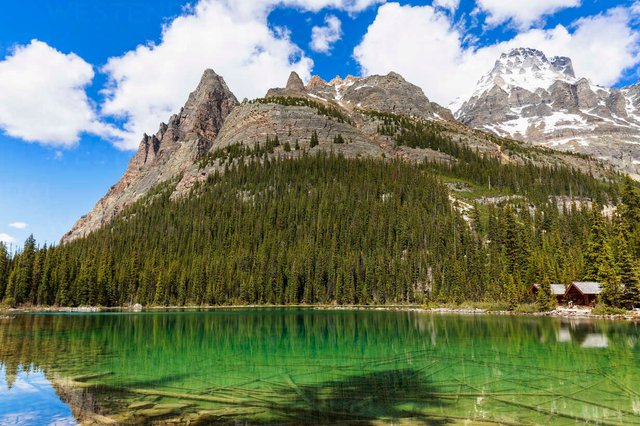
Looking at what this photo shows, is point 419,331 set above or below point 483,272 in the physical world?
below

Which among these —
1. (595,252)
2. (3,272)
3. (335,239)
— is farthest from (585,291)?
(3,272)

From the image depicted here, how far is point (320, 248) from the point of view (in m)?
132

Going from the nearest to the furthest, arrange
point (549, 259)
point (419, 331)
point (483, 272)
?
1. point (419, 331)
2. point (549, 259)
3. point (483, 272)

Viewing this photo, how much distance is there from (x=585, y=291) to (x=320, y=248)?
76680mm

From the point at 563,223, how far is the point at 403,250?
1895 inches

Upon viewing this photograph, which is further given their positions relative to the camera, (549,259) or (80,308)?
(80,308)

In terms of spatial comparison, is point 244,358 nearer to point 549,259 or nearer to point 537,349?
point 537,349

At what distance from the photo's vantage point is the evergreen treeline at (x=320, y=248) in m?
102

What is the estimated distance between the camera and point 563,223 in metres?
130

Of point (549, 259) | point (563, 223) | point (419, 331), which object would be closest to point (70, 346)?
point (419, 331)

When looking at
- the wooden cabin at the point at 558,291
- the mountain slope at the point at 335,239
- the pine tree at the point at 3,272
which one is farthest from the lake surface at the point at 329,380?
the pine tree at the point at 3,272

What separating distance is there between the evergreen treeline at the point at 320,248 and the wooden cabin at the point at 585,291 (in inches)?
281

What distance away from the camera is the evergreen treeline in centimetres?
10169

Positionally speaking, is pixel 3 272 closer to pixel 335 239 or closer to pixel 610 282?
pixel 335 239
